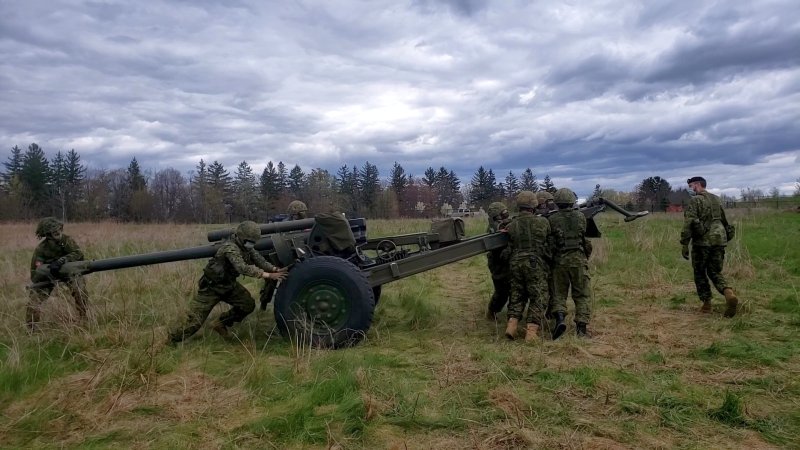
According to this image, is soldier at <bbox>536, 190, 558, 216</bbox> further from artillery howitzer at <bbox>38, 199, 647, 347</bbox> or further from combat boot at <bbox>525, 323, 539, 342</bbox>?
combat boot at <bbox>525, 323, 539, 342</bbox>

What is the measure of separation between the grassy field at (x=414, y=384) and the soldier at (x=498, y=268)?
436 millimetres

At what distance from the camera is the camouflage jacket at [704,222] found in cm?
694

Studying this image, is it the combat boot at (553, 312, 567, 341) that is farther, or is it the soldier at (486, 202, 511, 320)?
the soldier at (486, 202, 511, 320)

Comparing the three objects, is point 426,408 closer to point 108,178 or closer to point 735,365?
point 735,365

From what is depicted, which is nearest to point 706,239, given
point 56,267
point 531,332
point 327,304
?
point 531,332

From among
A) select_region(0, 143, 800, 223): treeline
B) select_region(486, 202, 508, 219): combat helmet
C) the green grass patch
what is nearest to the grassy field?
the green grass patch

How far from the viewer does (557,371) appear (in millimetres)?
4613

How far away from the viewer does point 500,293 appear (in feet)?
23.4

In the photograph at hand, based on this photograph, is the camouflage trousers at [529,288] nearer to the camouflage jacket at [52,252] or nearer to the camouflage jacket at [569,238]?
the camouflage jacket at [569,238]

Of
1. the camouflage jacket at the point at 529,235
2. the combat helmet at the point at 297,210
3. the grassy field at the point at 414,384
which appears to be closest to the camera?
the grassy field at the point at 414,384

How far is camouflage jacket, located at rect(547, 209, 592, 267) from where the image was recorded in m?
6.29

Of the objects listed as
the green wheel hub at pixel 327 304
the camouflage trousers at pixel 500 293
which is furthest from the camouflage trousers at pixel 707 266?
the green wheel hub at pixel 327 304

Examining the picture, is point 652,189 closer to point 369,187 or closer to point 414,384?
point 369,187

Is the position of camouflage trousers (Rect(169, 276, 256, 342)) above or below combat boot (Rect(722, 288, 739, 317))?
above
